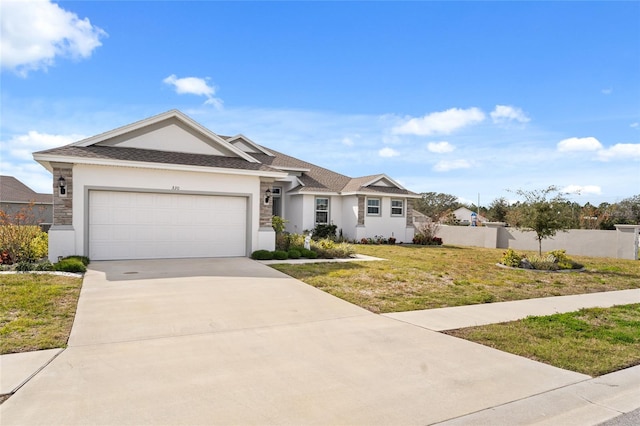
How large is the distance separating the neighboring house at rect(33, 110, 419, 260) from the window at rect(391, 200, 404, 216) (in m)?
12.1

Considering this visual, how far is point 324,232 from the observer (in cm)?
2381

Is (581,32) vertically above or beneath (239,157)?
above

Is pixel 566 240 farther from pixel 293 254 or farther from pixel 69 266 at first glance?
pixel 69 266

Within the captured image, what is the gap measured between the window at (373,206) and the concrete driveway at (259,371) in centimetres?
1715

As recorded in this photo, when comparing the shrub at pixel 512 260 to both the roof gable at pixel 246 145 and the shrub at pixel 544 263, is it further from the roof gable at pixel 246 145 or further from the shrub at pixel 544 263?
the roof gable at pixel 246 145

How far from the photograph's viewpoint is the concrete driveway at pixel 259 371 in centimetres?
366

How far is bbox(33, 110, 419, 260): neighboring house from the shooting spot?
41.0 ft

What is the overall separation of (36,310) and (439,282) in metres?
9.17

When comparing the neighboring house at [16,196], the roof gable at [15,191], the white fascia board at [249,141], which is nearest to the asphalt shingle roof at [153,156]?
the white fascia board at [249,141]

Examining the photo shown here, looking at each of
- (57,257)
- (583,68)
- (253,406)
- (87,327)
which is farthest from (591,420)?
(583,68)

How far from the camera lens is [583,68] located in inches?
567

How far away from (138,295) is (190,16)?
9.19 metres

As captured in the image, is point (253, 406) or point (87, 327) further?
point (87, 327)

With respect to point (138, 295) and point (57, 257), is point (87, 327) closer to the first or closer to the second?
point (138, 295)
